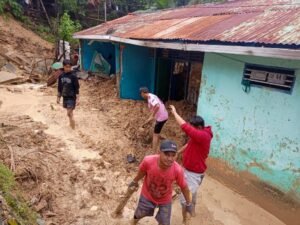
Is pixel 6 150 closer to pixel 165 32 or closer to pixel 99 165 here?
pixel 99 165

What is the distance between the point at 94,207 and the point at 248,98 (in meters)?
3.18

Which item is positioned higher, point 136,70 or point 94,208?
point 136,70

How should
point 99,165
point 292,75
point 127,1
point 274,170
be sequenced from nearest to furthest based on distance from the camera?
point 292,75 < point 274,170 < point 99,165 < point 127,1

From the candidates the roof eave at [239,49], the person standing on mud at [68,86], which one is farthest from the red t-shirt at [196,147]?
the person standing on mud at [68,86]

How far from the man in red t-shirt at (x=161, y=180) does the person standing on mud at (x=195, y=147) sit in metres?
0.69

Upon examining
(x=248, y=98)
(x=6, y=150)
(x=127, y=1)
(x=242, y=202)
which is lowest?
(x=242, y=202)

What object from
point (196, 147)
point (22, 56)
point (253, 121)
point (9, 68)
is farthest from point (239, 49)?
point (22, 56)

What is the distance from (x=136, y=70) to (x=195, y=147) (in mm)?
6513

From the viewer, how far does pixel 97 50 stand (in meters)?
14.1

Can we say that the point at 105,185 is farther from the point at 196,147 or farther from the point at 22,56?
the point at 22,56

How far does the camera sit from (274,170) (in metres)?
4.90

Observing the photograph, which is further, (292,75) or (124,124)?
(124,124)

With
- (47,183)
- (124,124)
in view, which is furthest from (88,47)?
(47,183)

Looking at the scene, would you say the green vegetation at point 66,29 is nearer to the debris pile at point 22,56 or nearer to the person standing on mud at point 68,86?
the debris pile at point 22,56
